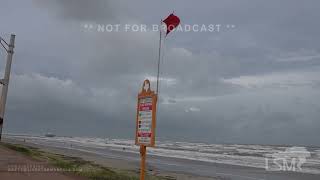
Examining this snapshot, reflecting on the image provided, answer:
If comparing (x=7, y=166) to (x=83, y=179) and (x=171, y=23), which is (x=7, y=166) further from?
(x=171, y=23)

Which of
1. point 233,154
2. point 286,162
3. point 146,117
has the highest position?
point 146,117

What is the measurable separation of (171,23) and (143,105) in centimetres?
184

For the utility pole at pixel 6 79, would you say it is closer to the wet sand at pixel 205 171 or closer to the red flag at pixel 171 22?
the wet sand at pixel 205 171

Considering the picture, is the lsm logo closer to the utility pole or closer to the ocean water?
the ocean water

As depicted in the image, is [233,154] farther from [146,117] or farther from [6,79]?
[146,117]

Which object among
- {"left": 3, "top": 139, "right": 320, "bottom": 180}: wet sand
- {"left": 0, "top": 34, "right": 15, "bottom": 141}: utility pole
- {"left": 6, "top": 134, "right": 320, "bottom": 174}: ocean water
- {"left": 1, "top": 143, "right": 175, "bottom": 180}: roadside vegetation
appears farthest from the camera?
{"left": 6, "top": 134, "right": 320, "bottom": 174}: ocean water

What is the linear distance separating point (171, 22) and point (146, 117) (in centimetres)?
207

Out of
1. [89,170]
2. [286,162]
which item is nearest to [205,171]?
[286,162]

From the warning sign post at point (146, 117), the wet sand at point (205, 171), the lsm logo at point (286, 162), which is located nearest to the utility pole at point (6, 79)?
the wet sand at point (205, 171)

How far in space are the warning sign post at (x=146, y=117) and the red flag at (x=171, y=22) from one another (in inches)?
48.8

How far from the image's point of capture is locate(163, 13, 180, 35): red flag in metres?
8.99

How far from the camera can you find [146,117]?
9008 millimetres

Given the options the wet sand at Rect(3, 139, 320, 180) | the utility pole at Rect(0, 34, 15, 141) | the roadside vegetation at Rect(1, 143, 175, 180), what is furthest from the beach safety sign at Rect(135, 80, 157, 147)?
the wet sand at Rect(3, 139, 320, 180)

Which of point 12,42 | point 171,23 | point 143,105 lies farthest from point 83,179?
point 12,42
